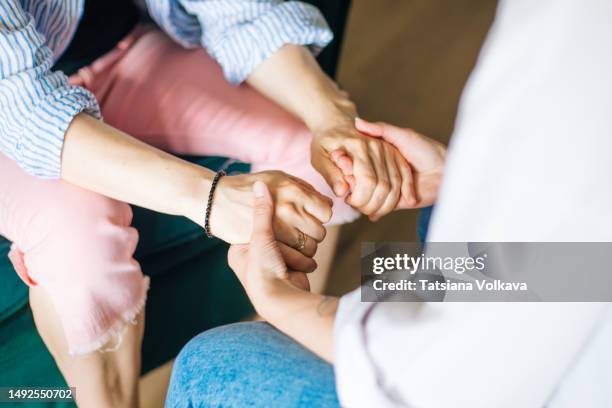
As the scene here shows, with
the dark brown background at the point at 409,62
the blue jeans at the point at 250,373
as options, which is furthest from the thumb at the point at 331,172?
the dark brown background at the point at 409,62

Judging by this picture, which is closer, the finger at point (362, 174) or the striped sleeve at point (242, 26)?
the finger at point (362, 174)

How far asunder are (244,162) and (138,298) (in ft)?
0.93

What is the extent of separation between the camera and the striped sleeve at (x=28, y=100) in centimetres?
70

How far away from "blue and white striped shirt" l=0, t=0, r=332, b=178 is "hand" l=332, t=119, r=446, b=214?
21 centimetres

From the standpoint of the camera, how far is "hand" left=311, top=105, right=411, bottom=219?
789mm

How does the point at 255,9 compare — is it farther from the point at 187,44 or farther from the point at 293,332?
the point at 293,332

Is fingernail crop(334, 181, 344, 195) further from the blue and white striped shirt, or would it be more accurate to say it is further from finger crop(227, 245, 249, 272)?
the blue and white striped shirt

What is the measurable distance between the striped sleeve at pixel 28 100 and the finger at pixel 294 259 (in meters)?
0.31

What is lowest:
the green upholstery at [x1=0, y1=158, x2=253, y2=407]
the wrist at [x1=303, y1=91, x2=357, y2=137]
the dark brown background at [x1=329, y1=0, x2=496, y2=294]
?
the green upholstery at [x1=0, y1=158, x2=253, y2=407]

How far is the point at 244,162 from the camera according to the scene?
95cm

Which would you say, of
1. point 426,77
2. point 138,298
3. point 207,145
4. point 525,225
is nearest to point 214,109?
point 207,145

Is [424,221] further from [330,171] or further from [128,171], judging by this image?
[128,171]

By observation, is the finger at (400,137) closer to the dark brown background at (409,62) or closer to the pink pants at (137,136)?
the pink pants at (137,136)

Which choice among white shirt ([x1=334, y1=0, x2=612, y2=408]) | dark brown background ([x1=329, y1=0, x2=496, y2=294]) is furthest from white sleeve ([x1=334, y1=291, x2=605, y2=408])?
dark brown background ([x1=329, y1=0, x2=496, y2=294])
